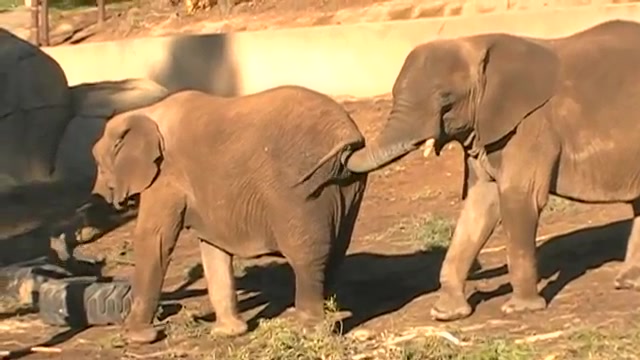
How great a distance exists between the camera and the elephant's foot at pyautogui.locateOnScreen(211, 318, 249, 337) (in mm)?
Answer: 8875

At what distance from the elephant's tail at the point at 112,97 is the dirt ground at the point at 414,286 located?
3132 mm

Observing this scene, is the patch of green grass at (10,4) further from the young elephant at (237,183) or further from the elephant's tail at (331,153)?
the elephant's tail at (331,153)

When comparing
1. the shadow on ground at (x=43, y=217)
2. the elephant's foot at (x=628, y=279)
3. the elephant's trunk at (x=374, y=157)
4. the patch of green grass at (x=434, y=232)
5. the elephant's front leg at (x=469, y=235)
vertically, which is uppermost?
the elephant's trunk at (x=374, y=157)

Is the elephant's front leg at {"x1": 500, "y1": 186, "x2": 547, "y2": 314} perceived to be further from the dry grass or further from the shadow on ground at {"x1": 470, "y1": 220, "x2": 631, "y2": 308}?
the dry grass

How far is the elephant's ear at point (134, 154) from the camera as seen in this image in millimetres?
8695

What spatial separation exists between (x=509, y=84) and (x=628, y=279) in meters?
1.56

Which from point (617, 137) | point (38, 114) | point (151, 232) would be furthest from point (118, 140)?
point (38, 114)

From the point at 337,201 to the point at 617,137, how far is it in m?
1.75

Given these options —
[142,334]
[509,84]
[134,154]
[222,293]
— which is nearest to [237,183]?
[134,154]

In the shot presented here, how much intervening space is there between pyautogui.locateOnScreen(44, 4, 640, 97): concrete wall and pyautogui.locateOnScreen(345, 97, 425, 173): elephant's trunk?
847 centimetres

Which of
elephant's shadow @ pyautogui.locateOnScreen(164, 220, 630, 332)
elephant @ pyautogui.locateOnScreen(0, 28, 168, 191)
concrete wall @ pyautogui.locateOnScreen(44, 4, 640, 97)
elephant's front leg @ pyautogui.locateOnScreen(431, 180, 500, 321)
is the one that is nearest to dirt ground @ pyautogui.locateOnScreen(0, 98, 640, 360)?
elephant's shadow @ pyautogui.locateOnScreen(164, 220, 630, 332)

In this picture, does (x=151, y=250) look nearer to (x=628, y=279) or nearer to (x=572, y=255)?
(x=628, y=279)

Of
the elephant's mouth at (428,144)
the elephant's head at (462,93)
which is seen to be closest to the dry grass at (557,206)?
the elephant's head at (462,93)

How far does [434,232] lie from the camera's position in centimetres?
1188
